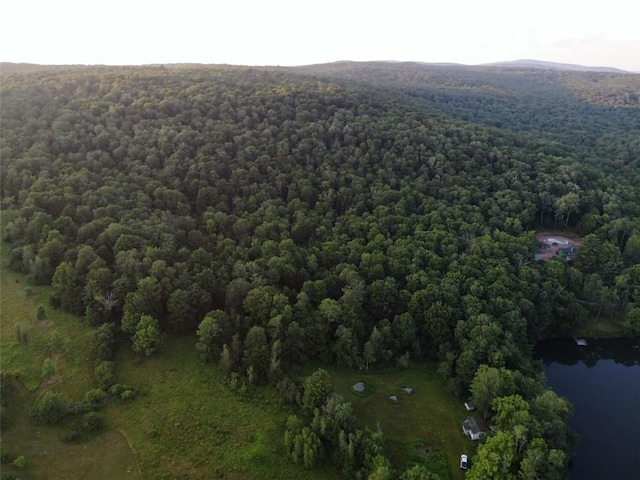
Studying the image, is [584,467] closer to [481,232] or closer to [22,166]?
[481,232]

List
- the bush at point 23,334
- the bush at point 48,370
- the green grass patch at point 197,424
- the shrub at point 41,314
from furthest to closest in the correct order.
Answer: the shrub at point 41,314, the bush at point 23,334, the bush at point 48,370, the green grass patch at point 197,424

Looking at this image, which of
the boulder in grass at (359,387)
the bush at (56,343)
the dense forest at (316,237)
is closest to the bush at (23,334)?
the bush at (56,343)

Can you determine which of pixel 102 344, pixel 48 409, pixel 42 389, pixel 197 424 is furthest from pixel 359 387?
pixel 42 389

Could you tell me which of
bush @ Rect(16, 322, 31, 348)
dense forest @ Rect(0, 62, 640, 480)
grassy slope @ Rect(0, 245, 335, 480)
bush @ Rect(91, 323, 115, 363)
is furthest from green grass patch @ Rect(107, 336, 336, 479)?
bush @ Rect(16, 322, 31, 348)

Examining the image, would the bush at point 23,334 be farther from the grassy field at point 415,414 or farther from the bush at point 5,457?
the grassy field at point 415,414

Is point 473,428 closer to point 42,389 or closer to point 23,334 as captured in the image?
point 42,389

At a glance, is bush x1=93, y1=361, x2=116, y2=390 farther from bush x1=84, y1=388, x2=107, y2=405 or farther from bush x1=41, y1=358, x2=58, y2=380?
bush x1=41, y1=358, x2=58, y2=380
